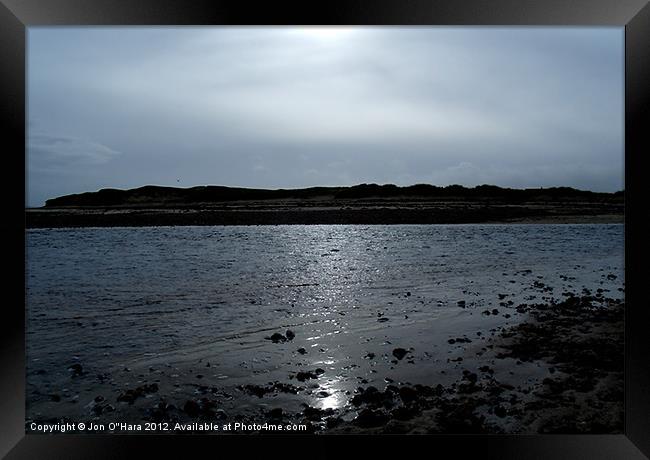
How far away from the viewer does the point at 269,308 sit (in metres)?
7.12

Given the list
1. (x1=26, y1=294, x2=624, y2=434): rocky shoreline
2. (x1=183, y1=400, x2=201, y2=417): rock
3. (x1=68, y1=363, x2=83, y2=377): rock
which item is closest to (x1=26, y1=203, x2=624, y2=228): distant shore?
(x1=68, y1=363, x2=83, y2=377): rock

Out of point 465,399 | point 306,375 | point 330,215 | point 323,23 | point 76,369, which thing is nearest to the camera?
point 323,23

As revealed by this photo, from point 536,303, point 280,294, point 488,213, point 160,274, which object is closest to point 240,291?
point 280,294

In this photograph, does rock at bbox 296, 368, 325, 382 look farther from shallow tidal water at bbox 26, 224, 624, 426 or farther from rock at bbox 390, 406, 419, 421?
rock at bbox 390, 406, 419, 421

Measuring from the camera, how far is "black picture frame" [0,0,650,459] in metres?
2.51

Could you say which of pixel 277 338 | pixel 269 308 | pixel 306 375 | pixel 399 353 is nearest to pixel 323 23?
pixel 306 375

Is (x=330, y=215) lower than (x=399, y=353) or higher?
higher

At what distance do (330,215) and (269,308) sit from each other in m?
15.4

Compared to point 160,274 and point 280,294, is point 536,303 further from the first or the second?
point 160,274

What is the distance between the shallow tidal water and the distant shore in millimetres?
3844

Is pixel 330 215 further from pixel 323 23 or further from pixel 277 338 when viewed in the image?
pixel 323 23

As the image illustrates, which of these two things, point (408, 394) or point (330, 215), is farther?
point (330, 215)

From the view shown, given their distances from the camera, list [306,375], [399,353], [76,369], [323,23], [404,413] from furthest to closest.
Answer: [399,353] < [76,369] < [306,375] < [404,413] < [323,23]
